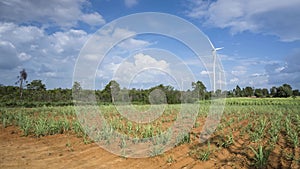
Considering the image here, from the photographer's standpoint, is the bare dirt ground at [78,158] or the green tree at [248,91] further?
the green tree at [248,91]

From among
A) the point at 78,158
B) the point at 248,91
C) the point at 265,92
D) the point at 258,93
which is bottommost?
the point at 78,158

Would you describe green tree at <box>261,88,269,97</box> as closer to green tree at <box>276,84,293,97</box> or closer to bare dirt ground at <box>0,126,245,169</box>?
green tree at <box>276,84,293,97</box>

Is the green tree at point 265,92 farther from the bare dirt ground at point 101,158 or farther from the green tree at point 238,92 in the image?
the bare dirt ground at point 101,158

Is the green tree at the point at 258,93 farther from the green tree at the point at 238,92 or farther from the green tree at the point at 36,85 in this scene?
the green tree at the point at 36,85

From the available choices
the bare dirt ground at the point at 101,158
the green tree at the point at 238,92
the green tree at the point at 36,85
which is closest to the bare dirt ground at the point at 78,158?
the bare dirt ground at the point at 101,158

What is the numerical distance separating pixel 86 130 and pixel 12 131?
249 cm

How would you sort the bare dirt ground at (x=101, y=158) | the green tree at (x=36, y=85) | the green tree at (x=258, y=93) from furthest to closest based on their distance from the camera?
the green tree at (x=258, y=93), the green tree at (x=36, y=85), the bare dirt ground at (x=101, y=158)

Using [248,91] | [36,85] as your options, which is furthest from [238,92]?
[36,85]

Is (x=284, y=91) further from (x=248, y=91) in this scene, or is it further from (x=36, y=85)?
(x=36, y=85)

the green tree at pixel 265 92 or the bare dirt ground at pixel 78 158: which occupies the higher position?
the green tree at pixel 265 92

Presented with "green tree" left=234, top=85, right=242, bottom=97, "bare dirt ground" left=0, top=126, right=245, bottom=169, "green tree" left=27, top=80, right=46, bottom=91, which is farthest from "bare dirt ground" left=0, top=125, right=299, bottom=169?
"green tree" left=234, top=85, right=242, bottom=97

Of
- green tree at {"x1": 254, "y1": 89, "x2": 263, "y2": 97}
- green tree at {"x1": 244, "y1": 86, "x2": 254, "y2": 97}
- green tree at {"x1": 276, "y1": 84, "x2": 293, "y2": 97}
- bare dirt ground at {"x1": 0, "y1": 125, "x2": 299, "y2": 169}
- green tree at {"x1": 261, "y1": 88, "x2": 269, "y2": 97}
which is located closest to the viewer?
bare dirt ground at {"x1": 0, "y1": 125, "x2": 299, "y2": 169}

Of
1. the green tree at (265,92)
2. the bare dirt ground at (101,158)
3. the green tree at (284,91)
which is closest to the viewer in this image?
the bare dirt ground at (101,158)

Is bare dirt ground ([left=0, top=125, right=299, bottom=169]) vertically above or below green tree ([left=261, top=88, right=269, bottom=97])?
below
